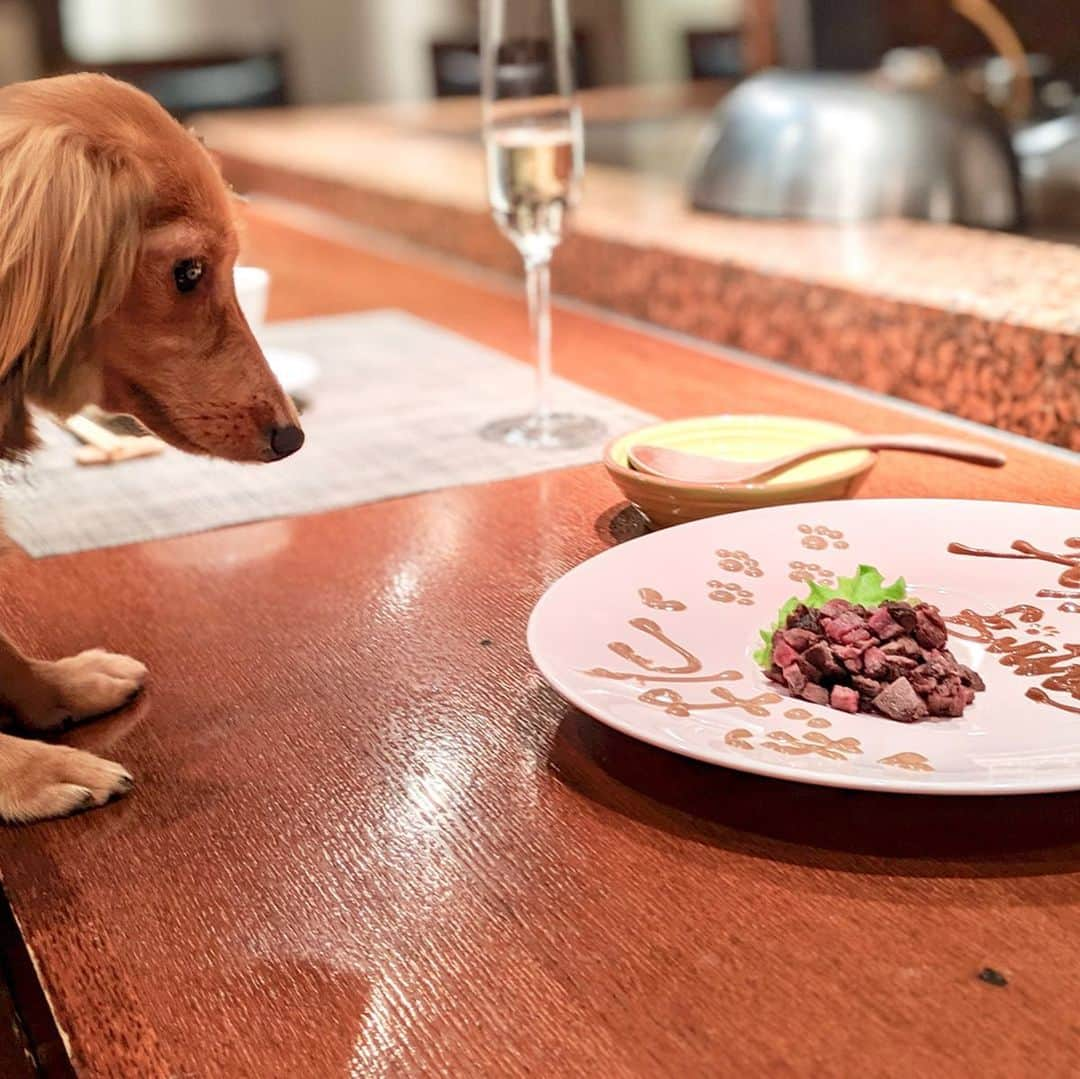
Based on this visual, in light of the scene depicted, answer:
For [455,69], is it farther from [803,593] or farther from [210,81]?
[803,593]

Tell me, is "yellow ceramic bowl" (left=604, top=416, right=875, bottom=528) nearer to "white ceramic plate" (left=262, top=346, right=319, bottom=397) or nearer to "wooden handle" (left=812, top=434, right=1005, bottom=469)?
"wooden handle" (left=812, top=434, right=1005, bottom=469)

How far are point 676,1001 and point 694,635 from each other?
24cm

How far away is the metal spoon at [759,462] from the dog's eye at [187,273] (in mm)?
305

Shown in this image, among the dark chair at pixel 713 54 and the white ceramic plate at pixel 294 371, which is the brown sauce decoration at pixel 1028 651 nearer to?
the white ceramic plate at pixel 294 371

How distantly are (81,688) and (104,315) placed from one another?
0.19 m

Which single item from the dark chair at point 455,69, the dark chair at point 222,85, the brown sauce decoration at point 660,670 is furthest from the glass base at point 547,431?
the dark chair at point 455,69

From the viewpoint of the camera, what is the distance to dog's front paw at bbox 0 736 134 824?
26.2 inches

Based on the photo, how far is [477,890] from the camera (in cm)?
59

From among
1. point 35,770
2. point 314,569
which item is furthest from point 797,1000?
point 314,569

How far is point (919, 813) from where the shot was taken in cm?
62

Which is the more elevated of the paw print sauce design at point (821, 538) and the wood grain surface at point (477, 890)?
the paw print sauce design at point (821, 538)

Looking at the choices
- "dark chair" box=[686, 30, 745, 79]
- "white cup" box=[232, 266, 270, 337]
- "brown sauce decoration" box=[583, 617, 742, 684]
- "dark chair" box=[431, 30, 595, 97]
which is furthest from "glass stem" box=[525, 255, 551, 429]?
"dark chair" box=[686, 30, 745, 79]

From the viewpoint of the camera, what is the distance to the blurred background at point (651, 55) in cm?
191

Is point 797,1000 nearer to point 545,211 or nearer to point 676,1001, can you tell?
point 676,1001
